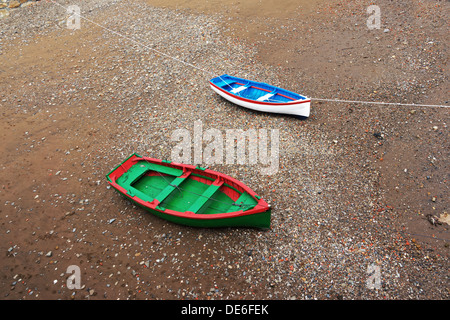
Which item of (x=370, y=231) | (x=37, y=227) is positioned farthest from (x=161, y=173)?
(x=370, y=231)

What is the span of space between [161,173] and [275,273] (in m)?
5.48

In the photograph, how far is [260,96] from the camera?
13539mm

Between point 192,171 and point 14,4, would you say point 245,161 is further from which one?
point 14,4

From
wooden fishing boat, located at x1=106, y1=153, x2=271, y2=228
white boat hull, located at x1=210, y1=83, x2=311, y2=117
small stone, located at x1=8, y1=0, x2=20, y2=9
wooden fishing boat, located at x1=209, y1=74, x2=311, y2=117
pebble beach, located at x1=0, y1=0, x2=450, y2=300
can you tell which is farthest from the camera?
small stone, located at x1=8, y1=0, x2=20, y2=9

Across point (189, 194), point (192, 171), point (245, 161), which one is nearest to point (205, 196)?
point (189, 194)

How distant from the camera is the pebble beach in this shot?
27.0ft

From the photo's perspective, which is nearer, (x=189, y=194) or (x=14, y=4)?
(x=189, y=194)

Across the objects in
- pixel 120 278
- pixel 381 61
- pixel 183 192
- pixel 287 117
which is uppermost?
pixel 381 61

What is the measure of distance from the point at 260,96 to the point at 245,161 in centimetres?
394

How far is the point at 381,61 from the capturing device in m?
15.1

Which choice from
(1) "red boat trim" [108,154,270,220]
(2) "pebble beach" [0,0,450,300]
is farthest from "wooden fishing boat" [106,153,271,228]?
(2) "pebble beach" [0,0,450,300]

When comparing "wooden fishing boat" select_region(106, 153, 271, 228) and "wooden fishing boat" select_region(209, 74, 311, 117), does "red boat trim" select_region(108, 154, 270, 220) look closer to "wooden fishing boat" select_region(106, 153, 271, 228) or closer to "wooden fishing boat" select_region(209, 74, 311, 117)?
"wooden fishing boat" select_region(106, 153, 271, 228)

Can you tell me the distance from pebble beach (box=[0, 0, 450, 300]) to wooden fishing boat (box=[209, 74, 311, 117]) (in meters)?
0.58
